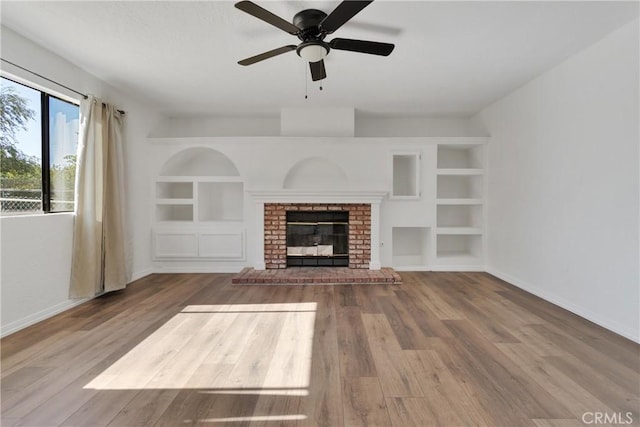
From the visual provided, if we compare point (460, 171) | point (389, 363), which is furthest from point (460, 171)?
point (389, 363)

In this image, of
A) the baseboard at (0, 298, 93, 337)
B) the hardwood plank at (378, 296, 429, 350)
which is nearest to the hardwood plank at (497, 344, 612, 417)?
the hardwood plank at (378, 296, 429, 350)

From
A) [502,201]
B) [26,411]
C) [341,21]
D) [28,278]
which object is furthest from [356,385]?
[502,201]

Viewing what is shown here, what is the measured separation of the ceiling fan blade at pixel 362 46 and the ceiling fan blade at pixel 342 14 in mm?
118

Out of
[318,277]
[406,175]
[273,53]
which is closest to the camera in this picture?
[273,53]

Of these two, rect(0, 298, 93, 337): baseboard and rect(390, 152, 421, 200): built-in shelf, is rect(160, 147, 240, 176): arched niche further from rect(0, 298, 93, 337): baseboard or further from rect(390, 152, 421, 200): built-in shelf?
rect(390, 152, 421, 200): built-in shelf

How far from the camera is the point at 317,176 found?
504 cm

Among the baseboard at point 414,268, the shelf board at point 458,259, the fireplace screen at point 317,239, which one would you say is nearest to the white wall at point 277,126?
the fireplace screen at point 317,239

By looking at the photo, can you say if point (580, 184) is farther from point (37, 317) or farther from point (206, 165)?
point (37, 317)

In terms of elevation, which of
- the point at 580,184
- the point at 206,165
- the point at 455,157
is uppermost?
the point at 455,157

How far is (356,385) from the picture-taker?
1797 millimetres

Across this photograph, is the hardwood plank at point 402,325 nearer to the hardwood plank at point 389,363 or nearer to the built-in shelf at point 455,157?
the hardwood plank at point 389,363

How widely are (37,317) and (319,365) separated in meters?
2.74

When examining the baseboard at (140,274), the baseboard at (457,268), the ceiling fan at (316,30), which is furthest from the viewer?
the baseboard at (457,268)

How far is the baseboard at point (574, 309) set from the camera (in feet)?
8.16
